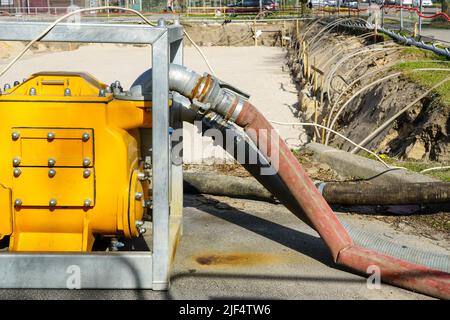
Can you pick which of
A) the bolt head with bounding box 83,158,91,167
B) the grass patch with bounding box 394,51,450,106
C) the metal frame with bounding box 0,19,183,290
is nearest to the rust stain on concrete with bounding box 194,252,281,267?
the metal frame with bounding box 0,19,183,290

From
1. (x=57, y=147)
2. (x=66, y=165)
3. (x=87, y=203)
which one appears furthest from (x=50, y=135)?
(x=87, y=203)

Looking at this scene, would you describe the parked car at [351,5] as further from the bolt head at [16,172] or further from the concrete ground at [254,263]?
the bolt head at [16,172]

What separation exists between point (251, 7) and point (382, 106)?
37.5 meters

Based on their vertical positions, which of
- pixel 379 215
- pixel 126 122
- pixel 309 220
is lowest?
pixel 379 215

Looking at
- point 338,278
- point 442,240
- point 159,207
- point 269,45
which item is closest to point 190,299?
point 159,207

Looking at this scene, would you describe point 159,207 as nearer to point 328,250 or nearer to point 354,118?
point 328,250

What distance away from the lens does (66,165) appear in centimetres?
437

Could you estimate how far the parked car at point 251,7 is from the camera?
4675cm

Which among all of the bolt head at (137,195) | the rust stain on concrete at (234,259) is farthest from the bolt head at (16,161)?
the rust stain on concrete at (234,259)

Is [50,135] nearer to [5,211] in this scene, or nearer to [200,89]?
[5,211]

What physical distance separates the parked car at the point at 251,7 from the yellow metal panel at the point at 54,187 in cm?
4287

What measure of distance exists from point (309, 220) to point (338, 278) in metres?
0.49

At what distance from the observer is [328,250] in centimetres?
512

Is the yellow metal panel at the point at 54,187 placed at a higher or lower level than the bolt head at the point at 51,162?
lower
